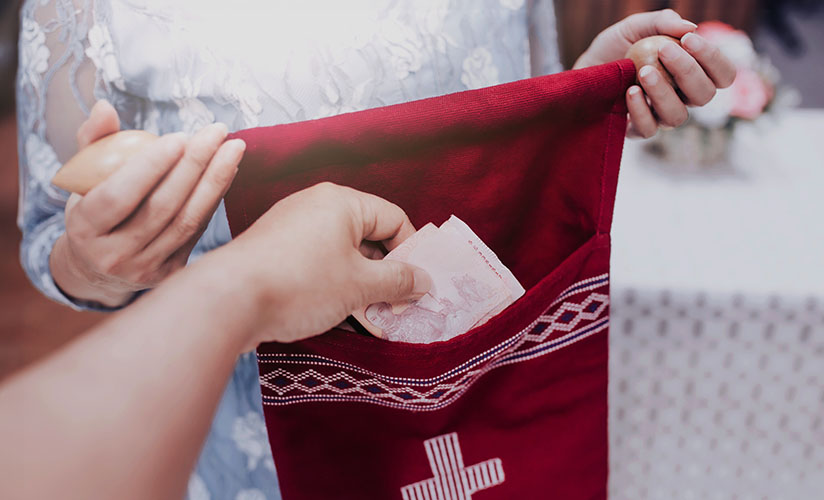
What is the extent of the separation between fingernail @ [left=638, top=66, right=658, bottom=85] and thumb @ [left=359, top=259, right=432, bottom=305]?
0.30 m

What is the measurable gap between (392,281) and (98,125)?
0.29 m

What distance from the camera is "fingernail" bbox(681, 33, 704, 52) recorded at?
0.54 metres

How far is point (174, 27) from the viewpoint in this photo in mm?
575

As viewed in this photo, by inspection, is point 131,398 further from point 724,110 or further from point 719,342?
point 724,110

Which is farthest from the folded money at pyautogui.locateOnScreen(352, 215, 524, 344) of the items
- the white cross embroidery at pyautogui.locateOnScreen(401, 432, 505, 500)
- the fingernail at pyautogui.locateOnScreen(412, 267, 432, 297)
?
the white cross embroidery at pyautogui.locateOnScreen(401, 432, 505, 500)

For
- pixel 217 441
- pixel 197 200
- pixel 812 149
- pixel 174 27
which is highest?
pixel 174 27

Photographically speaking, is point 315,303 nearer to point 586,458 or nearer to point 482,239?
point 482,239

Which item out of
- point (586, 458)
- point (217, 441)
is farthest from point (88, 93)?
point (586, 458)

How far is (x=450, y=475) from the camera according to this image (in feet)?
2.01

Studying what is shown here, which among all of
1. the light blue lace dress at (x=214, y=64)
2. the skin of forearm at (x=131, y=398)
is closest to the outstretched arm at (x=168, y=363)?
the skin of forearm at (x=131, y=398)

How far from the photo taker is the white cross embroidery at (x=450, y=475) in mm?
605

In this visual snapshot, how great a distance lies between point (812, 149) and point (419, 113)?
142cm

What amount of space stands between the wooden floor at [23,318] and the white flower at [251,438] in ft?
5.63

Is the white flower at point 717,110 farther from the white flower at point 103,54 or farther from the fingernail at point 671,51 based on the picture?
the white flower at point 103,54
